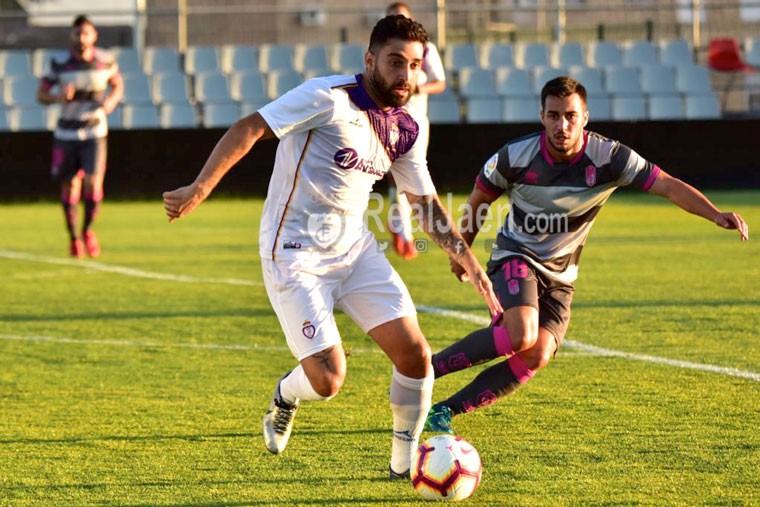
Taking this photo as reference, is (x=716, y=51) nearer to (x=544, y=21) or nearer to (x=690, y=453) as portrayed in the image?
(x=544, y=21)

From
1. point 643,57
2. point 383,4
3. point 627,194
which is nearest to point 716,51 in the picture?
point 643,57

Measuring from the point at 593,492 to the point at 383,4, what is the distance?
19438mm

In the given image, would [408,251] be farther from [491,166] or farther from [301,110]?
[301,110]

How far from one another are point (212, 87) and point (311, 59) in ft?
5.75

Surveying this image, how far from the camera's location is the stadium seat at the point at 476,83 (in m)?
19.7

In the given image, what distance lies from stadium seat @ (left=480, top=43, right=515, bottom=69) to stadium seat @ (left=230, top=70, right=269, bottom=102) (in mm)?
3751

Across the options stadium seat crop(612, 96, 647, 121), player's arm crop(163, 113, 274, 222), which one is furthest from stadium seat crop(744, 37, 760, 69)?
player's arm crop(163, 113, 274, 222)

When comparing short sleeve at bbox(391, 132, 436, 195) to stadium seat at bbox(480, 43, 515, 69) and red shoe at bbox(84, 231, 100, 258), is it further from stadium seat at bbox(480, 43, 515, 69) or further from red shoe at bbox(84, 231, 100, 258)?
stadium seat at bbox(480, 43, 515, 69)

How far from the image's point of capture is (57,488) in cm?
436

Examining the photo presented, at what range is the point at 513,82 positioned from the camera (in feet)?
65.2

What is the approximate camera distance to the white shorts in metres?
4.41

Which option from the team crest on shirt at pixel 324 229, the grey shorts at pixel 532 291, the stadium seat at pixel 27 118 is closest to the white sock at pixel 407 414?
the team crest on shirt at pixel 324 229

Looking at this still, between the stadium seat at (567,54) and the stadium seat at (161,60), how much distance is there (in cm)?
631

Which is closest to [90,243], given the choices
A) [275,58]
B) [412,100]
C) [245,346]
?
[412,100]
